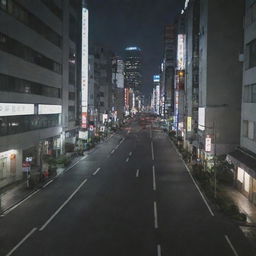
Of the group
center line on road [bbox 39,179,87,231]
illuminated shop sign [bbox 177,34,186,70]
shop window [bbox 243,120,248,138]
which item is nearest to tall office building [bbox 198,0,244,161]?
shop window [bbox 243,120,248,138]

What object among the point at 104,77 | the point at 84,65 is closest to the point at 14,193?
the point at 84,65

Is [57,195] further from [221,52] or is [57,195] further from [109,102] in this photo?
[109,102]

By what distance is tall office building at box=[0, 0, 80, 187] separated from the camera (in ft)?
110

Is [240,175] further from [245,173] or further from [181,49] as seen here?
[181,49]

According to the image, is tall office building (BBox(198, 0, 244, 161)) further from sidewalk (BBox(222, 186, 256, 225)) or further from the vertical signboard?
the vertical signboard

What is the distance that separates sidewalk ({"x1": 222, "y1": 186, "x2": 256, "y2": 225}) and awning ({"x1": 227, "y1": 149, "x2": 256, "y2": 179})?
2.38m

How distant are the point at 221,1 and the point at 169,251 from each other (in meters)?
32.1

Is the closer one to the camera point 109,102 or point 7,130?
point 7,130

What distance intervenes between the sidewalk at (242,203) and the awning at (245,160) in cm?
238

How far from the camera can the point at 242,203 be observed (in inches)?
1093

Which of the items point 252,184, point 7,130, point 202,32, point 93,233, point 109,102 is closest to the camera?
point 93,233

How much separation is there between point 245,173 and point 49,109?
2727 centimetres

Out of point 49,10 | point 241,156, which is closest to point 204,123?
point 241,156

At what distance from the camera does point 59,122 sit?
53.8 meters
